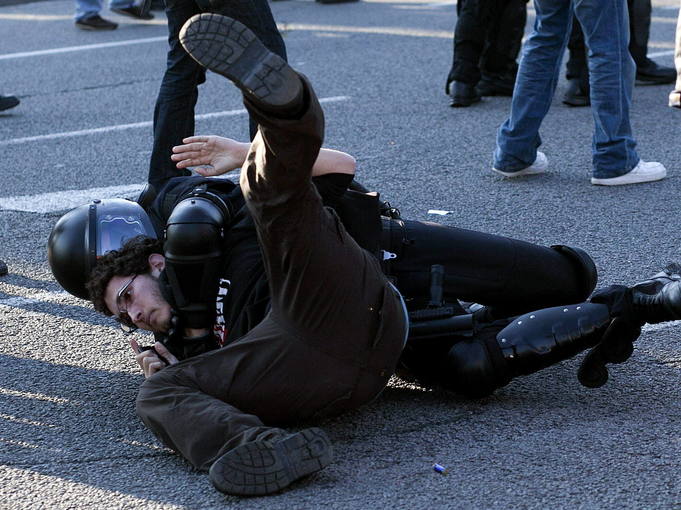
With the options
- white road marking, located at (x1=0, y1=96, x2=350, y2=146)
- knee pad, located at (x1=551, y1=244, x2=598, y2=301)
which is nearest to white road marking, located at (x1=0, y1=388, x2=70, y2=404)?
knee pad, located at (x1=551, y1=244, x2=598, y2=301)

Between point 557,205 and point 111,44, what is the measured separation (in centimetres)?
559

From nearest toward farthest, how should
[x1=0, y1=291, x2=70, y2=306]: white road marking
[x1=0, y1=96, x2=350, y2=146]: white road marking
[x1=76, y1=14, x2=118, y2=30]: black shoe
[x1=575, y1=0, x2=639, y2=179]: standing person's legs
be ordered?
1. [x1=0, y1=291, x2=70, y2=306]: white road marking
2. [x1=575, y1=0, x2=639, y2=179]: standing person's legs
3. [x1=0, y1=96, x2=350, y2=146]: white road marking
4. [x1=76, y1=14, x2=118, y2=30]: black shoe

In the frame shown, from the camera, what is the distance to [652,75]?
7.38m

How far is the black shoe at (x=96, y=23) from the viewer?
33.9 feet

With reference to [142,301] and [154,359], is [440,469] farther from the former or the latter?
[142,301]

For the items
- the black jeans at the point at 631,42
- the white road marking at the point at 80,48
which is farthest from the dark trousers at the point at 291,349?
the white road marking at the point at 80,48

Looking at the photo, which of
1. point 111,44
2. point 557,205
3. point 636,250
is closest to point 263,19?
point 557,205

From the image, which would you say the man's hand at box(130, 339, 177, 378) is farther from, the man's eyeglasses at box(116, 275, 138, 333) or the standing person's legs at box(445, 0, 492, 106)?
the standing person's legs at box(445, 0, 492, 106)

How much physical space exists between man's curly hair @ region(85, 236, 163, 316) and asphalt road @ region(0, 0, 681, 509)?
14.0 inches

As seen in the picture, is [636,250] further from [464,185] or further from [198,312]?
[198,312]

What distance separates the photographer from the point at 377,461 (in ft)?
10.1

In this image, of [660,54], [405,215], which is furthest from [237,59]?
[660,54]

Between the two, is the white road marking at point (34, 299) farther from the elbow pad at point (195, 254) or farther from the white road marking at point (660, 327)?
the white road marking at point (660, 327)

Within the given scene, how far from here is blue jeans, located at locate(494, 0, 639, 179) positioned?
529cm
